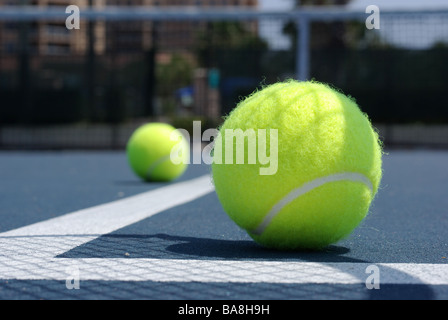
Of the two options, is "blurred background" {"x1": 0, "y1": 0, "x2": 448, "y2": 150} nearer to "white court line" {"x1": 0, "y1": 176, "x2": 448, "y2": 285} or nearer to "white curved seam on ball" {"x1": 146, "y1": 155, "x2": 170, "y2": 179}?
"white curved seam on ball" {"x1": 146, "y1": 155, "x2": 170, "y2": 179}

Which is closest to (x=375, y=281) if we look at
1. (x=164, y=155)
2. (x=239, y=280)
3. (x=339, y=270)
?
(x=339, y=270)

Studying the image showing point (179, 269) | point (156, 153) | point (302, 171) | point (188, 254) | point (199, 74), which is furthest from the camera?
point (199, 74)

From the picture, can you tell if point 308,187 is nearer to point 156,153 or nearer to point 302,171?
point 302,171

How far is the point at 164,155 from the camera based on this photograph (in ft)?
29.7

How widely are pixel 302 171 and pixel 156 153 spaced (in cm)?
535

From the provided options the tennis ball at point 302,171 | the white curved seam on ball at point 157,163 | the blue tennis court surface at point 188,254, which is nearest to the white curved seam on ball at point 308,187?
the tennis ball at point 302,171

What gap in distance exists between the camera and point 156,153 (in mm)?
9055

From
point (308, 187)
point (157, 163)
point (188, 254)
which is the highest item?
point (308, 187)

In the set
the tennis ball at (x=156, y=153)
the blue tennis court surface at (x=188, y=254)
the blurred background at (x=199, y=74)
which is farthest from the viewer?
the blurred background at (x=199, y=74)

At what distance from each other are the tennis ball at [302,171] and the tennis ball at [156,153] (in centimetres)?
495

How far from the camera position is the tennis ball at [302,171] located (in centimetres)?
387

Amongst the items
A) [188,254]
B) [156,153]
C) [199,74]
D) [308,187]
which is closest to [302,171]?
[308,187]

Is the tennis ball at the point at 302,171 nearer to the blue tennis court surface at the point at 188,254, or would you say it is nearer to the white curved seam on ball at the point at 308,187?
the white curved seam on ball at the point at 308,187
